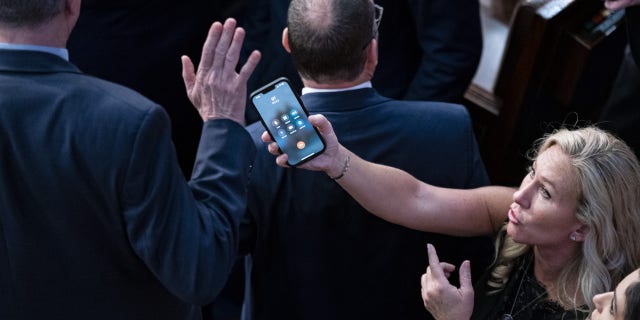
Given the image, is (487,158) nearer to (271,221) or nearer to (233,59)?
(271,221)

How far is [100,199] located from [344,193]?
585 millimetres

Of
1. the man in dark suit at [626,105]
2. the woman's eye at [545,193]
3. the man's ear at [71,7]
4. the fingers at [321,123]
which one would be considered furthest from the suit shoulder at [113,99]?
the man in dark suit at [626,105]

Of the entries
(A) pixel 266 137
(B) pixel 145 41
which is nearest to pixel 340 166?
(A) pixel 266 137

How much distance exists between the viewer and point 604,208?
5.97 feet

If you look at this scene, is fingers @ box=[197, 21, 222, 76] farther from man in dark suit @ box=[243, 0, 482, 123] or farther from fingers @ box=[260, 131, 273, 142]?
man in dark suit @ box=[243, 0, 482, 123]

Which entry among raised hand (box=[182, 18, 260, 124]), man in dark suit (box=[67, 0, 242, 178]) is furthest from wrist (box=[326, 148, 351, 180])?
man in dark suit (box=[67, 0, 242, 178])

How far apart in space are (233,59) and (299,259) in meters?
0.52

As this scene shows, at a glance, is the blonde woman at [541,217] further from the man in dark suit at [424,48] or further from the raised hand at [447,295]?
the man in dark suit at [424,48]

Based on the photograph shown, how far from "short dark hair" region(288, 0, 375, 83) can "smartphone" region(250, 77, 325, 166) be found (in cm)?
14

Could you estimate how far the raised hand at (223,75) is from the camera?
1.78 m

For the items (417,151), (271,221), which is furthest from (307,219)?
(417,151)

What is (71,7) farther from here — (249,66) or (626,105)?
(626,105)

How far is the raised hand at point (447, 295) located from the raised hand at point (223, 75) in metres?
0.50

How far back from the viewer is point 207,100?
1.79m
